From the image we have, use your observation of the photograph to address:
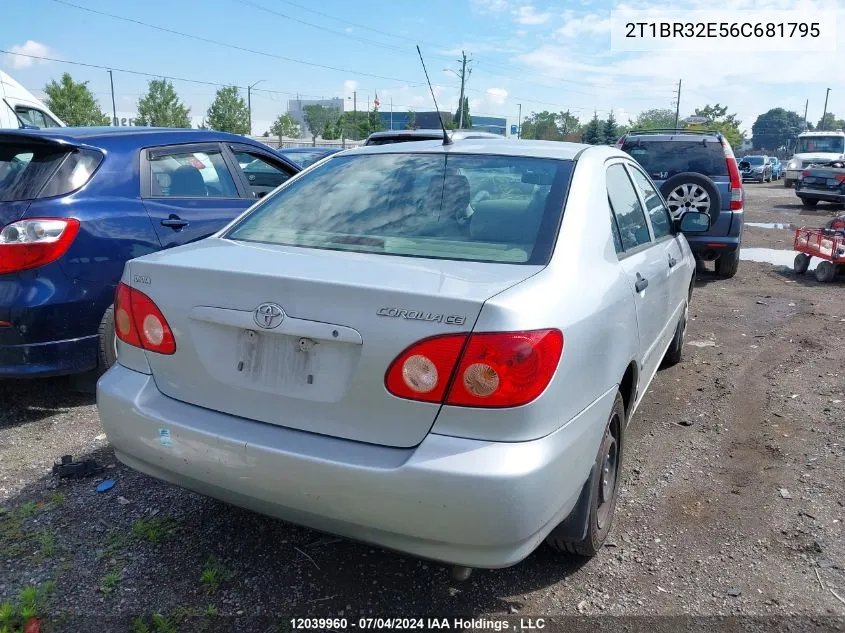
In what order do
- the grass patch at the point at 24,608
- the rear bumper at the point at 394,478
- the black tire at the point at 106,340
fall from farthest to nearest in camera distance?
the black tire at the point at 106,340, the grass patch at the point at 24,608, the rear bumper at the point at 394,478

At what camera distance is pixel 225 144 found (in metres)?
5.32

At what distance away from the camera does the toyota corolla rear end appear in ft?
6.59

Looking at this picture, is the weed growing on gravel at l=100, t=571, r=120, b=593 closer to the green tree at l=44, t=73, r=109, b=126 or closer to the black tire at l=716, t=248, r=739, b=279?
the black tire at l=716, t=248, r=739, b=279

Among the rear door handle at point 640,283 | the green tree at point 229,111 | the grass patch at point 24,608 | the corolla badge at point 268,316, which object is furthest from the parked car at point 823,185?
the green tree at point 229,111

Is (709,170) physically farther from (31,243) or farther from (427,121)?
(427,121)

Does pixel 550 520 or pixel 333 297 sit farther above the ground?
pixel 333 297

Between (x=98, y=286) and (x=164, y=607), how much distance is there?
2.18 meters

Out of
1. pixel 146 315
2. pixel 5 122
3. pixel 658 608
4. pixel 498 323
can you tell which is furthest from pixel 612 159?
pixel 5 122

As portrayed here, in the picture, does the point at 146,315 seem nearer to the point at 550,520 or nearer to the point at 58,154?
the point at 550,520

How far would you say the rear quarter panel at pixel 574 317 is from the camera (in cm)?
202

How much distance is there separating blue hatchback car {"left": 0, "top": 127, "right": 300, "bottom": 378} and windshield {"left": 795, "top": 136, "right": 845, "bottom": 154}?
3497cm

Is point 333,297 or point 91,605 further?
point 91,605

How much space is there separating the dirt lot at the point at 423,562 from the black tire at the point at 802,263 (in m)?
5.51

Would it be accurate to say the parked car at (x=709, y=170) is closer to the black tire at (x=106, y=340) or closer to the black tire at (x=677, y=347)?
the black tire at (x=677, y=347)
